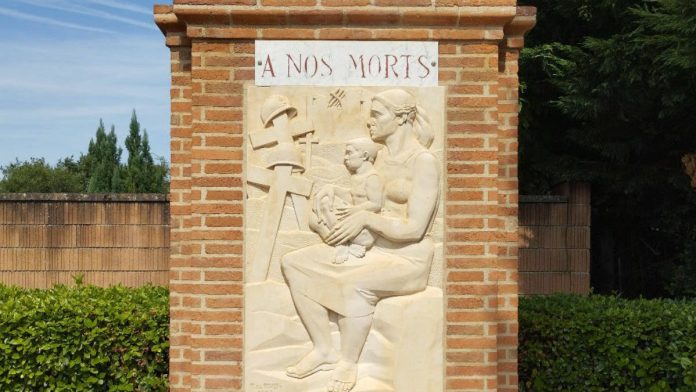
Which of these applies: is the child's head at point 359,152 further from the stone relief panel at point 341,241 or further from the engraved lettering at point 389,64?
the engraved lettering at point 389,64

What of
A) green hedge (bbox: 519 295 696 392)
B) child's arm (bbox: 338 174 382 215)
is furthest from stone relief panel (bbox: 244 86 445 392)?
green hedge (bbox: 519 295 696 392)

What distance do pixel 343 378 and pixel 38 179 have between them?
93.5 feet

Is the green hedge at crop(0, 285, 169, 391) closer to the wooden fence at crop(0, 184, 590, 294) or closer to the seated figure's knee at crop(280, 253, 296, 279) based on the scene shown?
the seated figure's knee at crop(280, 253, 296, 279)

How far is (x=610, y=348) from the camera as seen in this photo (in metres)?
5.57

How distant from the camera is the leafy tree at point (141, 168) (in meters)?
26.3

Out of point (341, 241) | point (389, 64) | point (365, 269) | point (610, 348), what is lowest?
point (610, 348)

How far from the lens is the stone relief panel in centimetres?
417

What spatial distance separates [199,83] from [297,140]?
2.19 ft

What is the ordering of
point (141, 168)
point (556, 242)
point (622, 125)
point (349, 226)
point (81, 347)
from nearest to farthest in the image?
1. point (349, 226)
2. point (81, 347)
3. point (622, 125)
4. point (556, 242)
5. point (141, 168)

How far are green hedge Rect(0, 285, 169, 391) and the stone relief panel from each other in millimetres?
1692

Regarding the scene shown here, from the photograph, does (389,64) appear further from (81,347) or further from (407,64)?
(81,347)

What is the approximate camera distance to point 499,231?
14.3ft

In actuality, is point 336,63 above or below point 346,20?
below
